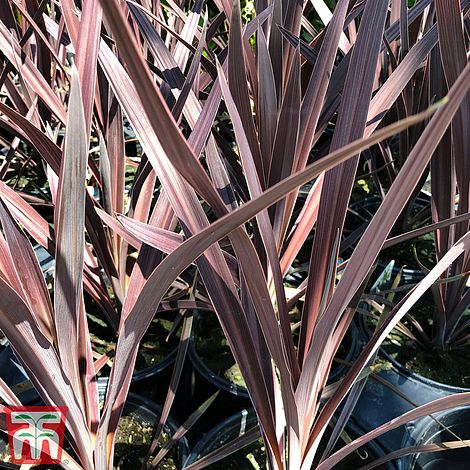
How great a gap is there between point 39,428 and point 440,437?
59 centimetres

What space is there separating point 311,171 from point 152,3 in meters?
0.95

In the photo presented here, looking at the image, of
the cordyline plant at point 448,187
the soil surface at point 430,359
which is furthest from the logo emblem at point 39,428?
the soil surface at point 430,359

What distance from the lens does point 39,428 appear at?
558 mm

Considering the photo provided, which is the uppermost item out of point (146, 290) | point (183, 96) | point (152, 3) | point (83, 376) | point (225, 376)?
point (152, 3)

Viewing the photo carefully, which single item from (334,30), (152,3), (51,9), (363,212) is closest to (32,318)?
(334,30)

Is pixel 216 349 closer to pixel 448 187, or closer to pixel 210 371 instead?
pixel 210 371

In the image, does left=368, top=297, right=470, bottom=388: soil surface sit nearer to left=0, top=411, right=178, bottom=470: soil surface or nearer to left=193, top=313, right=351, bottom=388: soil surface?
left=193, top=313, right=351, bottom=388: soil surface

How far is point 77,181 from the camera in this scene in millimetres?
445

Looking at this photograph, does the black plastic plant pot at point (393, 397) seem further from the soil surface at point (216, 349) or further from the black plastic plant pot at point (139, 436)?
the black plastic plant pot at point (139, 436)

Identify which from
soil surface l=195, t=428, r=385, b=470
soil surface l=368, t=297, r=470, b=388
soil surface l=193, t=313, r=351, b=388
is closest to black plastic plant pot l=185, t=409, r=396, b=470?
soil surface l=195, t=428, r=385, b=470

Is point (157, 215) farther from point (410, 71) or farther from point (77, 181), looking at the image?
point (410, 71)

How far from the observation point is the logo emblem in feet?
1.73

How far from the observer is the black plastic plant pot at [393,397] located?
0.83 meters

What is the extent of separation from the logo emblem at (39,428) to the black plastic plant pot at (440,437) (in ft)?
1.63
